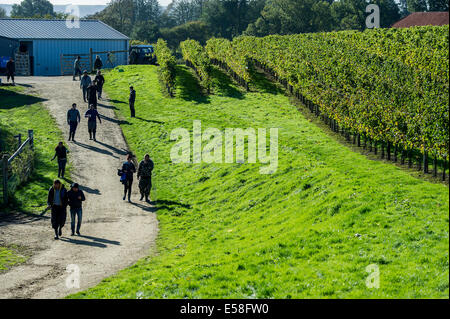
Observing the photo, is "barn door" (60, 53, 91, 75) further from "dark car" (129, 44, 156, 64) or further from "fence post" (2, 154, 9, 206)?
"fence post" (2, 154, 9, 206)

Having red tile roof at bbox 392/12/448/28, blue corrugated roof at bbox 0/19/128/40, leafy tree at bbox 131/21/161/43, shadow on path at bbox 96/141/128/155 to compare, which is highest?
leafy tree at bbox 131/21/161/43

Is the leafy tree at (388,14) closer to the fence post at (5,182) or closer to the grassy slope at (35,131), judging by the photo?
the grassy slope at (35,131)

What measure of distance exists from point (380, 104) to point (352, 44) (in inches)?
766

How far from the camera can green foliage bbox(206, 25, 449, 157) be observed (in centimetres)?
2409

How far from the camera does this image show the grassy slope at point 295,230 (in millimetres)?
13875

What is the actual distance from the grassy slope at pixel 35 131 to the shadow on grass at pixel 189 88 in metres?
11.2

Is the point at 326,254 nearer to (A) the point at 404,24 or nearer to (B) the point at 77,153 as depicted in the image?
(B) the point at 77,153

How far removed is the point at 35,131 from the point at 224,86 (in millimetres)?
18706

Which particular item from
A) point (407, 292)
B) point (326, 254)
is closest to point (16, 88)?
point (326, 254)

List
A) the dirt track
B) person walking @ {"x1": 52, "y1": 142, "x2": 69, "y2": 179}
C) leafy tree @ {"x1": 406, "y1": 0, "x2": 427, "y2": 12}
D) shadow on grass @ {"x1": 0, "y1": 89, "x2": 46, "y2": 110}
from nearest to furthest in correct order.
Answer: the dirt track < person walking @ {"x1": 52, "y1": 142, "x2": 69, "y2": 179} < shadow on grass @ {"x1": 0, "y1": 89, "x2": 46, "y2": 110} < leafy tree @ {"x1": 406, "y1": 0, "x2": 427, "y2": 12}

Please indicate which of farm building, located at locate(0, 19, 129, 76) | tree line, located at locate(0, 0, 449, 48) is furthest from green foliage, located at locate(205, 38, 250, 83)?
tree line, located at locate(0, 0, 449, 48)

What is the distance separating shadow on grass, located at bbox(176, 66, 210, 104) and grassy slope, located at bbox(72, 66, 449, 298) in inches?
499

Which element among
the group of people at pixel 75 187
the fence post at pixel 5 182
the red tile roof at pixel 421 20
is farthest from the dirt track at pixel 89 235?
the red tile roof at pixel 421 20

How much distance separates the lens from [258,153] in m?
27.9
